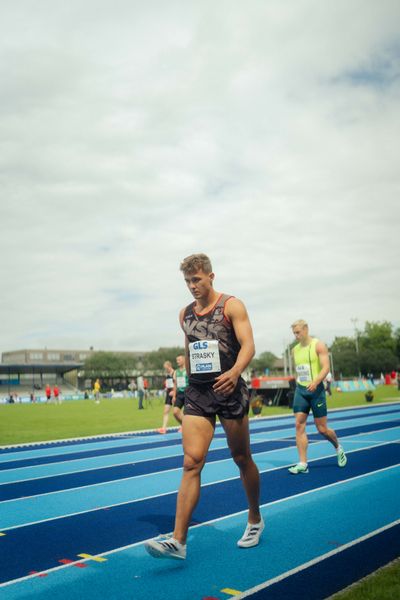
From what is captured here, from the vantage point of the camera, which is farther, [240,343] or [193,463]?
[240,343]

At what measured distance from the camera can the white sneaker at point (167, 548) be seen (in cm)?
396

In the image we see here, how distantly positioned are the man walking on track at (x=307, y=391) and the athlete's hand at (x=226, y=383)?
147 inches

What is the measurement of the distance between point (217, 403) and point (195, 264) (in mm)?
1066

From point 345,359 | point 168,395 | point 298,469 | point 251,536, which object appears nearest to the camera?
point 251,536

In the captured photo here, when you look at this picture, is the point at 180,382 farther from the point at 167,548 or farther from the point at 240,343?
the point at 167,548

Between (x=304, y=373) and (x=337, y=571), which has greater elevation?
(x=304, y=373)

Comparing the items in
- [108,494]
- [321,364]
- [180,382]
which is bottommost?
[108,494]

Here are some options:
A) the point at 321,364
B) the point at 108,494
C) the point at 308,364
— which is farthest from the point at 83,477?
the point at 321,364

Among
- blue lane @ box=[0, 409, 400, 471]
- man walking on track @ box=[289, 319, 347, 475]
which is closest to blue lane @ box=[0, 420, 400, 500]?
blue lane @ box=[0, 409, 400, 471]

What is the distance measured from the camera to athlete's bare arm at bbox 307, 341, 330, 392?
7.56 meters

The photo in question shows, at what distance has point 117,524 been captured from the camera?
17.5 ft

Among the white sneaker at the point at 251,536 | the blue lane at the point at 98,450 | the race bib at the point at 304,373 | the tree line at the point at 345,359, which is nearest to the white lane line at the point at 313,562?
the white sneaker at the point at 251,536

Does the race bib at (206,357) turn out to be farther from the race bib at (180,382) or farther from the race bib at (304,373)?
the race bib at (180,382)

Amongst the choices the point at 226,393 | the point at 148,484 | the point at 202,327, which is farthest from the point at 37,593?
the point at 148,484
